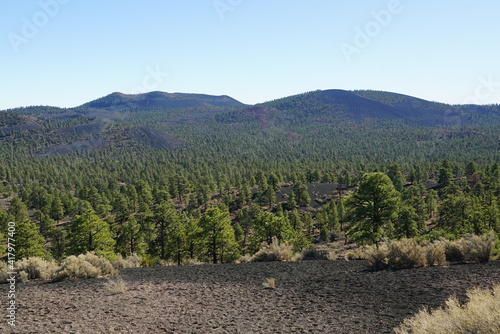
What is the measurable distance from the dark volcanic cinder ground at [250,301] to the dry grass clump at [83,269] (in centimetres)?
77

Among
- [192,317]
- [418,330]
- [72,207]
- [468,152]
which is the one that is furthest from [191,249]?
[468,152]

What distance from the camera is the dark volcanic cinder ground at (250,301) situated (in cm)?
801

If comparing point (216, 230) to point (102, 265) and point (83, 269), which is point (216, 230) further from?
point (83, 269)

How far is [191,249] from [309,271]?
19624mm

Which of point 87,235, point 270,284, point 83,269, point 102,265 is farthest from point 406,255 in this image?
point 87,235

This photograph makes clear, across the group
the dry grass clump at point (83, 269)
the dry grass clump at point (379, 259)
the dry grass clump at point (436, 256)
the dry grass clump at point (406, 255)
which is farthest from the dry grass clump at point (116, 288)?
the dry grass clump at point (436, 256)

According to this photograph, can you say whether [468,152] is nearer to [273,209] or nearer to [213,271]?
[273,209]

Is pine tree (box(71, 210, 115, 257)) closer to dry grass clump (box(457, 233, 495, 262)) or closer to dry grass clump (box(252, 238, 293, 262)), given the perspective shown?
dry grass clump (box(252, 238, 293, 262))

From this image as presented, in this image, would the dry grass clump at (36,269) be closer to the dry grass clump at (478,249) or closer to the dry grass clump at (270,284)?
the dry grass clump at (270,284)

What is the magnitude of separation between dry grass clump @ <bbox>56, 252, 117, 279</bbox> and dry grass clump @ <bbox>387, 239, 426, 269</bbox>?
12.4 m

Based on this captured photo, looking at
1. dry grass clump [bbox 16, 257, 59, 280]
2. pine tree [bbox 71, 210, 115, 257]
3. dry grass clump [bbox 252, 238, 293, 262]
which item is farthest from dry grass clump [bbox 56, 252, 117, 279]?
pine tree [bbox 71, 210, 115, 257]

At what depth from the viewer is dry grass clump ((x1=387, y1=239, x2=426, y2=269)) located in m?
11.8

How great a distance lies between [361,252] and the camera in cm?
1579

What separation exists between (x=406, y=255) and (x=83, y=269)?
1385 cm
